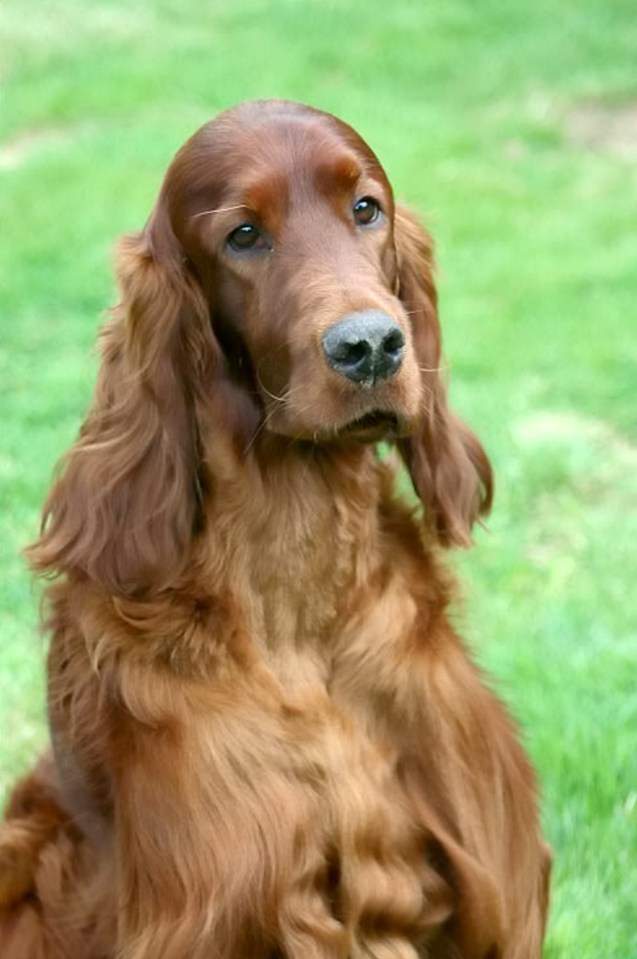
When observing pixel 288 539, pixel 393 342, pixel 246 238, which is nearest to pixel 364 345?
pixel 393 342

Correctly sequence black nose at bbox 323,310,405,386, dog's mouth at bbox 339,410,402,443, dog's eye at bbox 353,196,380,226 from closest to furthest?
black nose at bbox 323,310,405,386, dog's mouth at bbox 339,410,402,443, dog's eye at bbox 353,196,380,226

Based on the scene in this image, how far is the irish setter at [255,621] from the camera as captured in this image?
2943 millimetres

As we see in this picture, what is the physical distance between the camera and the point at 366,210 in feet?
9.98

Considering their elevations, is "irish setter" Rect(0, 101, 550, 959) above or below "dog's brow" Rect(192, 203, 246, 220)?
below

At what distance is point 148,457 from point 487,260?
19.9 feet

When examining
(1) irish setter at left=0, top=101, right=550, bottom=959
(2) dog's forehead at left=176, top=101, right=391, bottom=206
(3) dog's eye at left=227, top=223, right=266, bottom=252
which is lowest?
(1) irish setter at left=0, top=101, right=550, bottom=959


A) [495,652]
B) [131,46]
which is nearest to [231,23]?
[131,46]

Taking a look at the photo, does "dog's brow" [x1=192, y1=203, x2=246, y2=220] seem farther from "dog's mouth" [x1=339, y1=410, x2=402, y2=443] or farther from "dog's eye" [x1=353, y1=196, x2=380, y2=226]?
Answer: "dog's mouth" [x1=339, y1=410, x2=402, y2=443]

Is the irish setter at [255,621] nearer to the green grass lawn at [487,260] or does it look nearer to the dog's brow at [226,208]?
the dog's brow at [226,208]

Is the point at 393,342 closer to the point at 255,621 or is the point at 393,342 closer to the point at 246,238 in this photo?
the point at 246,238

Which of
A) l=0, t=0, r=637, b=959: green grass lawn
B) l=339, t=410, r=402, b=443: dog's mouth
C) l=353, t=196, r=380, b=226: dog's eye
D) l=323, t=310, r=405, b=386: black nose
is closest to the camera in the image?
l=323, t=310, r=405, b=386: black nose

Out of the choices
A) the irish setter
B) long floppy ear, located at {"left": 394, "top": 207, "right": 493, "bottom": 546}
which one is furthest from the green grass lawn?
the irish setter

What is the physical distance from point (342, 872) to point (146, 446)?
87 cm

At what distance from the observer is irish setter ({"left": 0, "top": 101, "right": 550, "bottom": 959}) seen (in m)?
2.94
